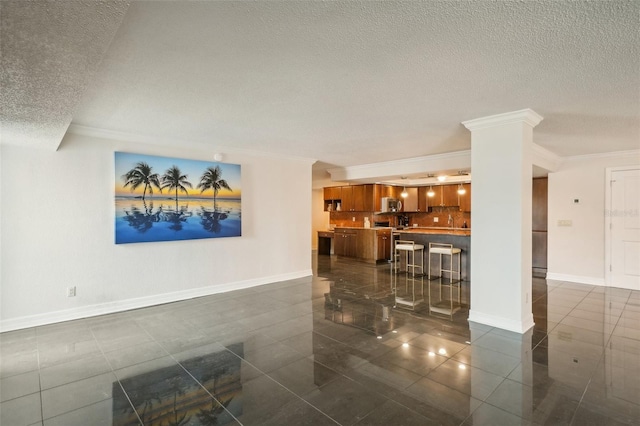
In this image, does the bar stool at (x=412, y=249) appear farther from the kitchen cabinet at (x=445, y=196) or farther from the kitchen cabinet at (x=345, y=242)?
the kitchen cabinet at (x=445, y=196)

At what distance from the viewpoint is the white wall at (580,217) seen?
242 inches

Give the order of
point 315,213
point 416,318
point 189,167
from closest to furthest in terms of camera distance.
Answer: point 416,318 < point 189,167 < point 315,213

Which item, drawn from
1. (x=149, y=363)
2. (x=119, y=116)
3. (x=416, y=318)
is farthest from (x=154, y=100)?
(x=416, y=318)

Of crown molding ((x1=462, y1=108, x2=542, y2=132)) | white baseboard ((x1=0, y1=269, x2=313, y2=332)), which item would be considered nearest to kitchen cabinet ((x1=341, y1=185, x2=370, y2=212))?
white baseboard ((x1=0, y1=269, x2=313, y2=332))

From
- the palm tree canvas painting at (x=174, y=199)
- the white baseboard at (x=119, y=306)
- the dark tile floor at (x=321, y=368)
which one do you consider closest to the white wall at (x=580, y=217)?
the dark tile floor at (x=321, y=368)

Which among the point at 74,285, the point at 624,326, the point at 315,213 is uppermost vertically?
the point at 315,213

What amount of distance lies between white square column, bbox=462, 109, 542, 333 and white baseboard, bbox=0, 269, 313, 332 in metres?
3.72

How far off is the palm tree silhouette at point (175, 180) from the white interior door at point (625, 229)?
7.59 meters

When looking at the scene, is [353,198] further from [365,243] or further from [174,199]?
[174,199]

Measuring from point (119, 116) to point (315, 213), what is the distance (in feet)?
27.6

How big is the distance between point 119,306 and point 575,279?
8054 mm

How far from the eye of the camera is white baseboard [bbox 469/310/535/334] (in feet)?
12.0

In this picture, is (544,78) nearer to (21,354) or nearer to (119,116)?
(119,116)

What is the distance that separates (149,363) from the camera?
2953 mm
